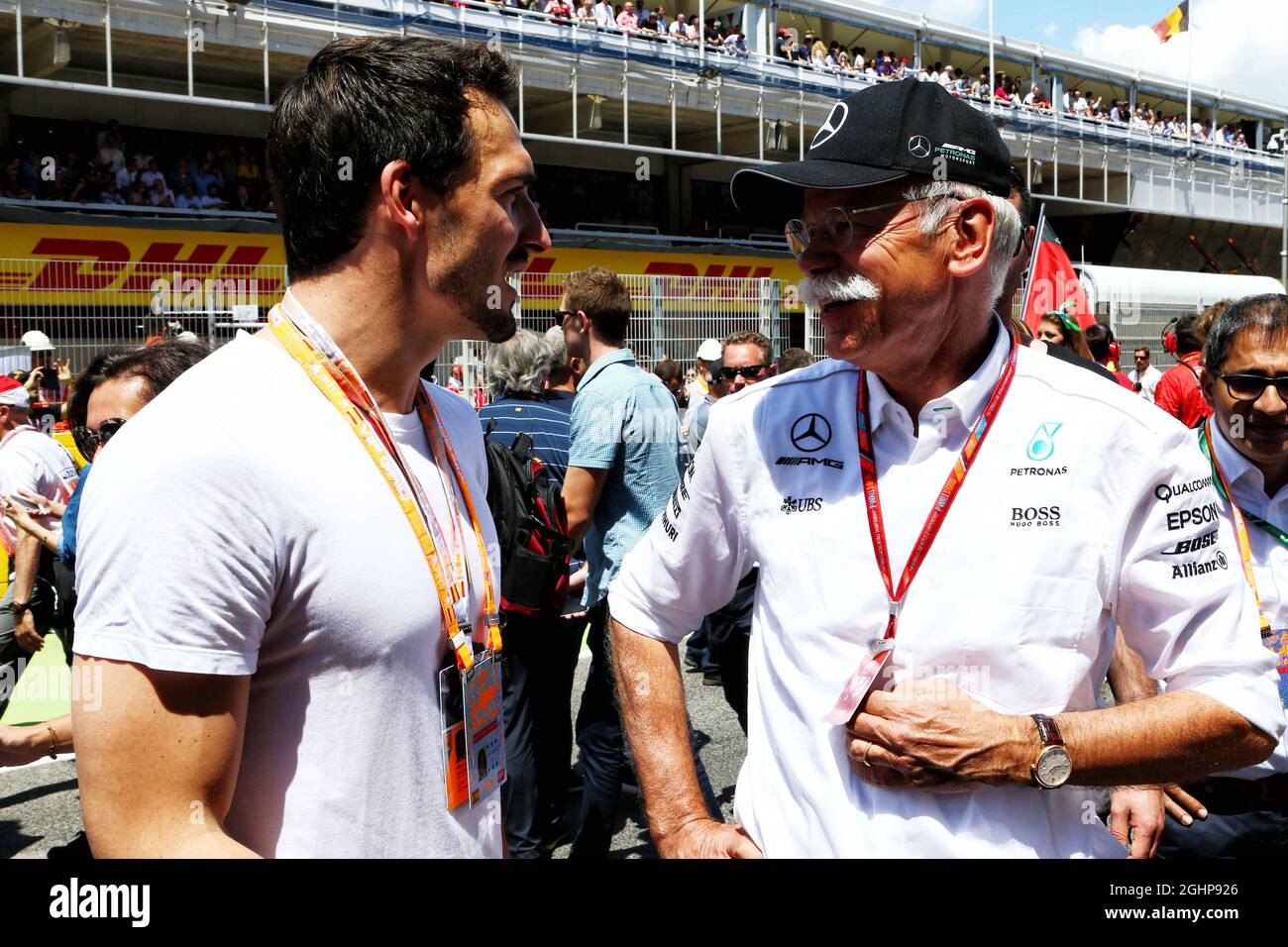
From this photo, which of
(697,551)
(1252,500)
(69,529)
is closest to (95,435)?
(69,529)

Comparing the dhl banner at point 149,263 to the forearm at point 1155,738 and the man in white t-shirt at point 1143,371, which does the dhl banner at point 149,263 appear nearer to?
the man in white t-shirt at point 1143,371

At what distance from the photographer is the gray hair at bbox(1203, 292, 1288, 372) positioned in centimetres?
300

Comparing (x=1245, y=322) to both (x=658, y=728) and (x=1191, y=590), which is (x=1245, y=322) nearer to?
(x=1191, y=590)

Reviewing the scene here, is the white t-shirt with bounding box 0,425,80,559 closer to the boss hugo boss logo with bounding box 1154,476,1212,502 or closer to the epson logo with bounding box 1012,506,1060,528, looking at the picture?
the epson logo with bounding box 1012,506,1060,528

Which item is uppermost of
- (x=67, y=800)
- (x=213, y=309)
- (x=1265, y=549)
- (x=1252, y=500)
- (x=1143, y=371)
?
(x=213, y=309)

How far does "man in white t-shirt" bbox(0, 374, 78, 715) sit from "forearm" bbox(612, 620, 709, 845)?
3.54 metres

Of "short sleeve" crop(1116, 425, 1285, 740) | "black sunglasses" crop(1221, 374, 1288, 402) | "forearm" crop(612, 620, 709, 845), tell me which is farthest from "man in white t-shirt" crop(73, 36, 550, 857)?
"black sunglasses" crop(1221, 374, 1288, 402)

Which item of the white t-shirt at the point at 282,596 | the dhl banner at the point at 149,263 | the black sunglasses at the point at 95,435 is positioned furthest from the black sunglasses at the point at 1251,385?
the dhl banner at the point at 149,263

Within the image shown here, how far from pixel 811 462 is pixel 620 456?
109 inches

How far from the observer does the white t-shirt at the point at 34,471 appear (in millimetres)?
5688

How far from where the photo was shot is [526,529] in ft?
13.0

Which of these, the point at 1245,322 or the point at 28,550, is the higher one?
the point at 1245,322

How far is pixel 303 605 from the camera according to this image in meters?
1.55
